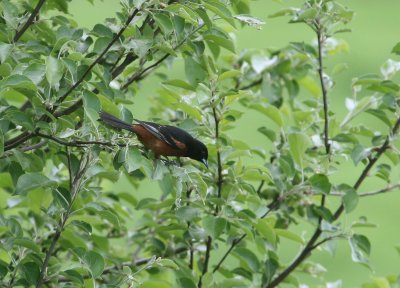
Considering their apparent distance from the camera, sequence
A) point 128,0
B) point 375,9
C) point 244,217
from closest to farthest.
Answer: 1. point 128,0
2. point 244,217
3. point 375,9

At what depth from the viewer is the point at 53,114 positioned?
10.3ft

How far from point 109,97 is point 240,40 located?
36.4ft

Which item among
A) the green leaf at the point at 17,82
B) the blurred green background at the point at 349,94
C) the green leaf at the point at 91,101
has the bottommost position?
the blurred green background at the point at 349,94

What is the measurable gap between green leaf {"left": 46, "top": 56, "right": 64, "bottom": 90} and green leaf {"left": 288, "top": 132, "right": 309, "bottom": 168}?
1.21 m

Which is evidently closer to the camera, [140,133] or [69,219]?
[69,219]

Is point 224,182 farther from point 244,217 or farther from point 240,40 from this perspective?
point 240,40

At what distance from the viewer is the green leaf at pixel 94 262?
119 inches

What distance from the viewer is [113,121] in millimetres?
3346

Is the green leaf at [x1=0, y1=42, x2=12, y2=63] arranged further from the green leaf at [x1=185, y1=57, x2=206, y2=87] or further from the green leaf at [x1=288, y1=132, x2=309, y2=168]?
the green leaf at [x1=288, y1=132, x2=309, y2=168]

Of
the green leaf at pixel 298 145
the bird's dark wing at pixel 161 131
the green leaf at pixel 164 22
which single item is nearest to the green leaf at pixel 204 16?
the green leaf at pixel 164 22

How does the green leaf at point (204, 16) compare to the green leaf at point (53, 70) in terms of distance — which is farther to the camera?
the green leaf at point (204, 16)

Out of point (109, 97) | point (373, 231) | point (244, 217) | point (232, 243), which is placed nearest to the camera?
point (109, 97)

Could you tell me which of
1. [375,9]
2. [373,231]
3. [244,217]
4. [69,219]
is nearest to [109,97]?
[69,219]

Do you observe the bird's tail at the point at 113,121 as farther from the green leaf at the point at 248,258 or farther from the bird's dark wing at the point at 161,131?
the green leaf at the point at 248,258
